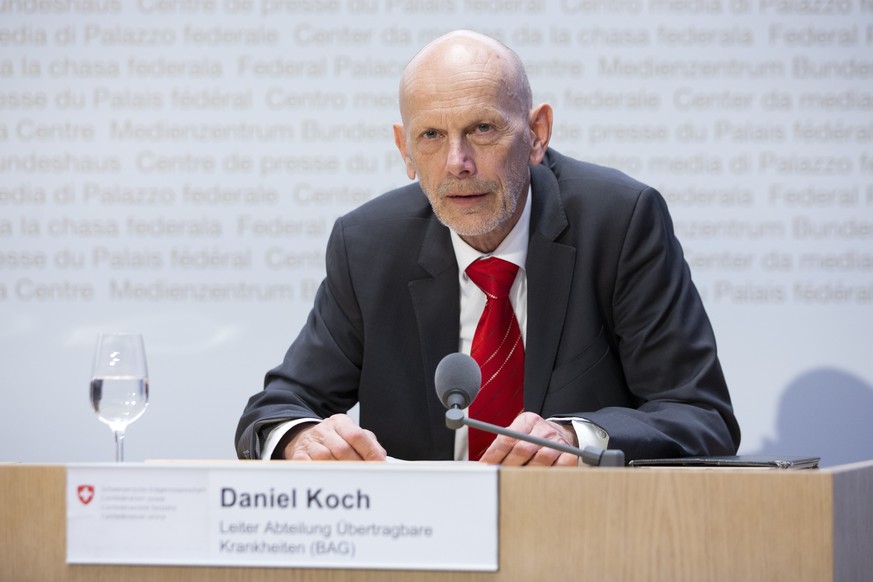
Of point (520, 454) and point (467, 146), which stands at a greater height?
point (467, 146)

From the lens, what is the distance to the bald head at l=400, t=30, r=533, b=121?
256cm

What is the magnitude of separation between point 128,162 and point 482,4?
139 cm

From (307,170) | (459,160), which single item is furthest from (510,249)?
(307,170)

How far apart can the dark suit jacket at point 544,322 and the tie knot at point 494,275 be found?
60 millimetres

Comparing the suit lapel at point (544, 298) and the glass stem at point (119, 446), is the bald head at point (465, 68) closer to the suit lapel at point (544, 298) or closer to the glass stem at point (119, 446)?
the suit lapel at point (544, 298)

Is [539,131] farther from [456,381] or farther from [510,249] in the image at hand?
[456,381]

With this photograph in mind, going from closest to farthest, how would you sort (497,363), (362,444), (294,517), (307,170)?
(294,517) → (362,444) → (497,363) → (307,170)

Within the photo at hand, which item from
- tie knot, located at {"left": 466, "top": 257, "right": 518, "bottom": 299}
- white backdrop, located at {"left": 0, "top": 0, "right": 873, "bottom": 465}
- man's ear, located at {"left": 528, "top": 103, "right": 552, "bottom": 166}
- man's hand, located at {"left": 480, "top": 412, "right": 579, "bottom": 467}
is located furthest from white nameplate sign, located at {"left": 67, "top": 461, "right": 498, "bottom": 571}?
white backdrop, located at {"left": 0, "top": 0, "right": 873, "bottom": 465}

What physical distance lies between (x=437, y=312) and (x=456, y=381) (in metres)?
1.02

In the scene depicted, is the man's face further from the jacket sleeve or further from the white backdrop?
the white backdrop

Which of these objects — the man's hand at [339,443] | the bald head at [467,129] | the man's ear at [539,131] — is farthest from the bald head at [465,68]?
the man's hand at [339,443]

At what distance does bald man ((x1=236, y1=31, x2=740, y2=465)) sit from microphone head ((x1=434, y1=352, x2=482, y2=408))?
68cm

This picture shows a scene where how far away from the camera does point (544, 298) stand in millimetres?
2654

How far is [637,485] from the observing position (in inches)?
54.7
